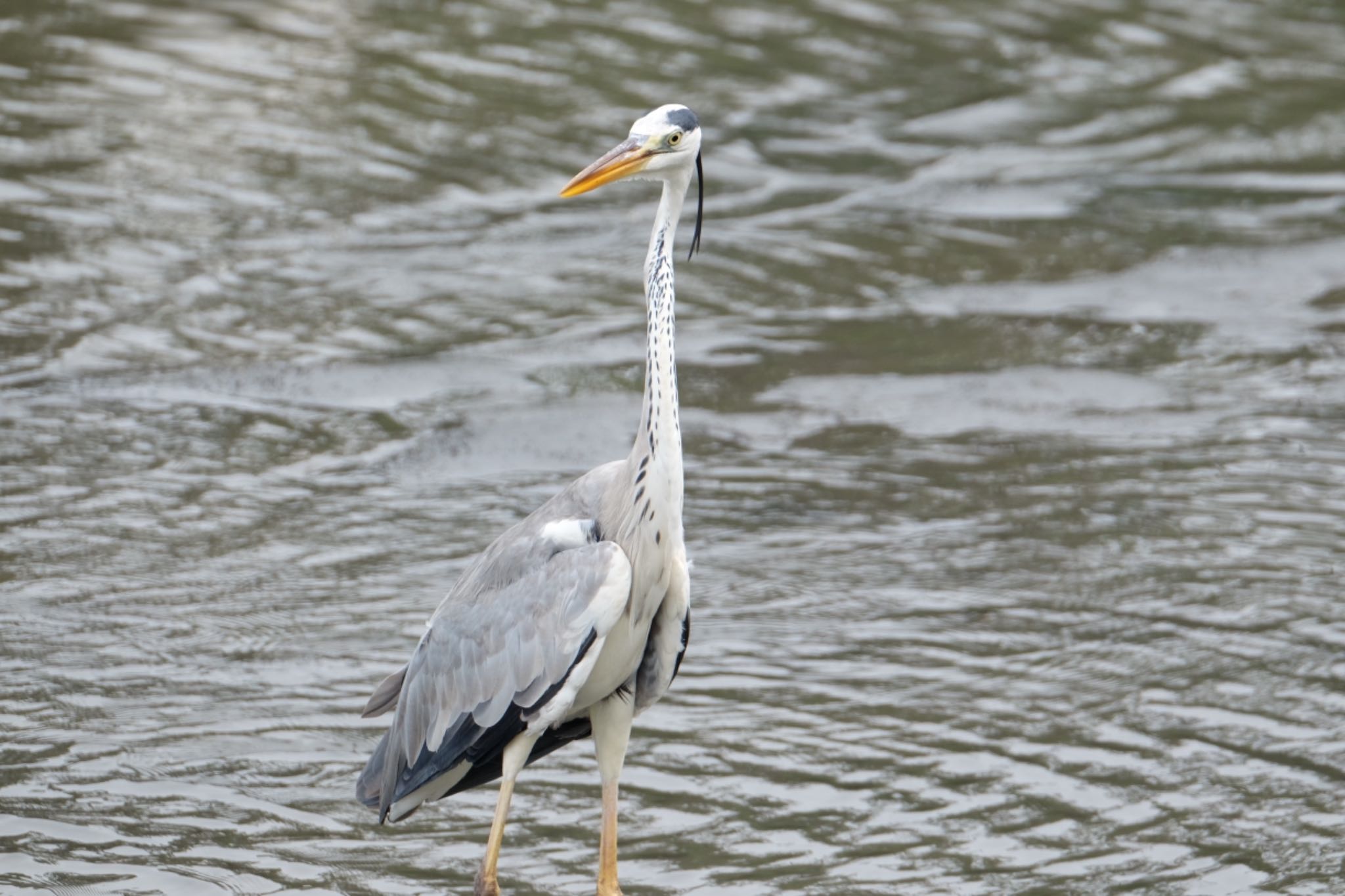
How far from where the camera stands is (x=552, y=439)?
348 inches

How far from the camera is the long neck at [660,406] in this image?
5.11 meters

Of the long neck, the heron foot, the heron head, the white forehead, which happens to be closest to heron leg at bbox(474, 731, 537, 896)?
the heron foot

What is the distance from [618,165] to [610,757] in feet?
5.36

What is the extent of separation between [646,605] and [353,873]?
4.04ft

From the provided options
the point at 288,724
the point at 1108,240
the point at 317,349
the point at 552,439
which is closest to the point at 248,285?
the point at 317,349

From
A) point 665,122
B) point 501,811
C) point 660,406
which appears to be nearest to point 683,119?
point 665,122

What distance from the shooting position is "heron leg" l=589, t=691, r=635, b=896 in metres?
5.30

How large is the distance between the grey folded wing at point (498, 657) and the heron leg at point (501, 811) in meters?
0.04

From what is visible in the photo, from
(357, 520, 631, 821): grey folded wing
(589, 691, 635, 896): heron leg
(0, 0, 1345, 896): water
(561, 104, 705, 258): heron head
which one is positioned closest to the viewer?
(357, 520, 631, 821): grey folded wing

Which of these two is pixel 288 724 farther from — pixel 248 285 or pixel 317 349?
pixel 248 285

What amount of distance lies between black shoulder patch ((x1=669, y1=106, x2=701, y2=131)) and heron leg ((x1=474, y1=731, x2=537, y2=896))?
1.70 m

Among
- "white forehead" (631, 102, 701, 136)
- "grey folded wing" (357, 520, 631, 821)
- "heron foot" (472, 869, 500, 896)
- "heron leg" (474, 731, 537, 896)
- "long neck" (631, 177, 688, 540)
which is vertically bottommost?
"heron foot" (472, 869, 500, 896)

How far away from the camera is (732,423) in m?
9.04

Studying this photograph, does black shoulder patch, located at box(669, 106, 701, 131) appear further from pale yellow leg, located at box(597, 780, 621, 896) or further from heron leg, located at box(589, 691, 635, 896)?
pale yellow leg, located at box(597, 780, 621, 896)
